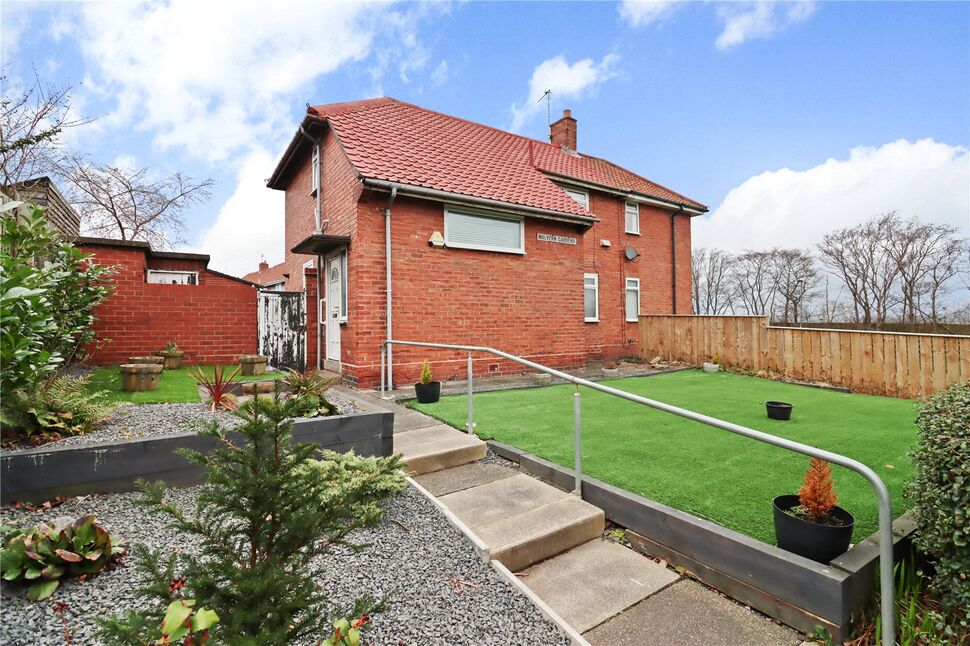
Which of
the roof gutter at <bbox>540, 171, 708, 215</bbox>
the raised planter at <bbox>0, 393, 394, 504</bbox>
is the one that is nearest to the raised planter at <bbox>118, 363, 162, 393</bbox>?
the raised planter at <bbox>0, 393, 394, 504</bbox>

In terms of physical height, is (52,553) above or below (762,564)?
above

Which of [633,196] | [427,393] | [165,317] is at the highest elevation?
[633,196]

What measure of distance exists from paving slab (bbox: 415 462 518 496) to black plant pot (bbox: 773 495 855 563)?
79.4 inches

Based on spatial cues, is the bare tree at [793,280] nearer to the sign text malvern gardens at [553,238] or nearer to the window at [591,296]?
the window at [591,296]

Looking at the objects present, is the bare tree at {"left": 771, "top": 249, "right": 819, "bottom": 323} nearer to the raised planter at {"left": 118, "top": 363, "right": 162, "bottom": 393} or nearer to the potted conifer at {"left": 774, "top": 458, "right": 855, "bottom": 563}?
the potted conifer at {"left": 774, "top": 458, "right": 855, "bottom": 563}

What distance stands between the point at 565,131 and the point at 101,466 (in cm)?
1677

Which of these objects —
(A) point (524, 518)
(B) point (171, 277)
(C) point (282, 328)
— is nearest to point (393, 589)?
(A) point (524, 518)

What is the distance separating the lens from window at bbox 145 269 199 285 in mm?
9055

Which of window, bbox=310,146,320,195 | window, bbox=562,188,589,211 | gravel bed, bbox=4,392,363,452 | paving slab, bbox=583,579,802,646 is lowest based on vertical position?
paving slab, bbox=583,579,802,646

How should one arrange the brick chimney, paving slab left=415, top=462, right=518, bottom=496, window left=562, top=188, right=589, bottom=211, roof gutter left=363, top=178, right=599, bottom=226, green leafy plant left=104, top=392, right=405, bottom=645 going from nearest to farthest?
green leafy plant left=104, top=392, right=405, bottom=645 < paving slab left=415, top=462, right=518, bottom=496 < roof gutter left=363, top=178, right=599, bottom=226 < window left=562, top=188, right=589, bottom=211 < the brick chimney

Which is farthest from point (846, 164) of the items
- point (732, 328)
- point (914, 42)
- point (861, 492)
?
point (861, 492)

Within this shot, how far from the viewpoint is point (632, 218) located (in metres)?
15.4

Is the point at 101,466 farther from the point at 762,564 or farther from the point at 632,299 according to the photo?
the point at 632,299

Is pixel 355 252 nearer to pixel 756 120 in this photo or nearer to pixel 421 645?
pixel 421 645
